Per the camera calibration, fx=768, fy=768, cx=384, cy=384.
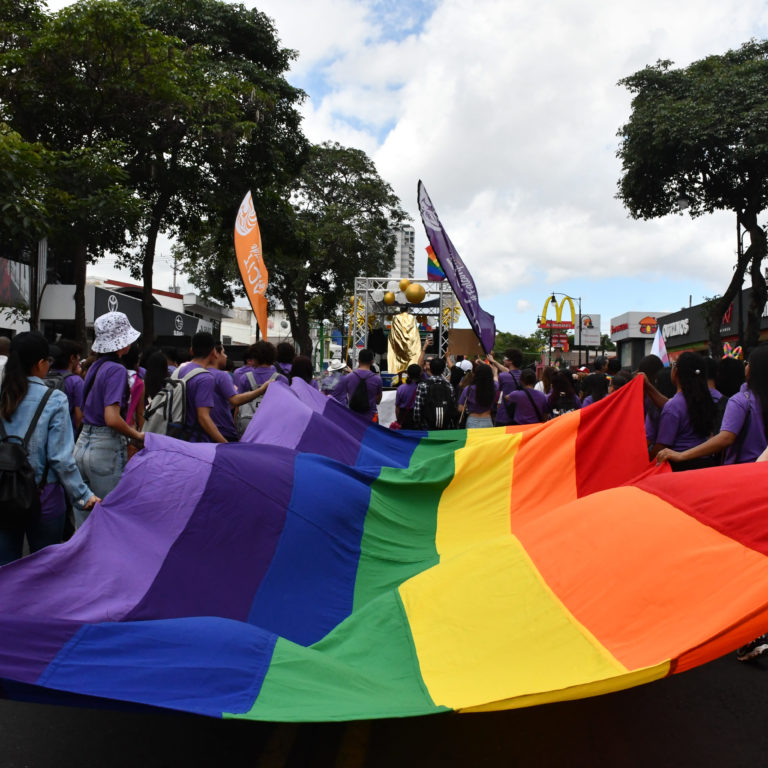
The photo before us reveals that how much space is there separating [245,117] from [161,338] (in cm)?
832

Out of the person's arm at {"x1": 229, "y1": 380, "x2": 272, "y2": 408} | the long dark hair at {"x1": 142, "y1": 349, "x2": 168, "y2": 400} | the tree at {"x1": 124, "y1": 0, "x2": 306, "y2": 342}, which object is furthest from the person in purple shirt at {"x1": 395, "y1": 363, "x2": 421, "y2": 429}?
the tree at {"x1": 124, "y1": 0, "x2": 306, "y2": 342}

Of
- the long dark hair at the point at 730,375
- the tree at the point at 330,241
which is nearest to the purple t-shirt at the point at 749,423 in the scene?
the long dark hair at the point at 730,375

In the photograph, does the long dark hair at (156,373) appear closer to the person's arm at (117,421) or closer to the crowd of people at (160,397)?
the crowd of people at (160,397)

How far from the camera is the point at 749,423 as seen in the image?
15.6 feet

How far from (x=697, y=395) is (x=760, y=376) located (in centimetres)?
80

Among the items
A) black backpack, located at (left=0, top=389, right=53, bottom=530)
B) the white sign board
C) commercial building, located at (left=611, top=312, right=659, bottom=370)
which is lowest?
black backpack, located at (left=0, top=389, right=53, bottom=530)

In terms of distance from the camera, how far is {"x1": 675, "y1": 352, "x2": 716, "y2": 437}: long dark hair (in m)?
5.36

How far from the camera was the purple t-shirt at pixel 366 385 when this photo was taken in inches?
364

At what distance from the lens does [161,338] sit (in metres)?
17.2

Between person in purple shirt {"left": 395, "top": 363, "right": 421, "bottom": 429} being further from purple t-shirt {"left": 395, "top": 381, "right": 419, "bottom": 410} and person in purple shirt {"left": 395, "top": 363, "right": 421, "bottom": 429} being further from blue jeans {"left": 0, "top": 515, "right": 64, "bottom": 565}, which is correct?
blue jeans {"left": 0, "top": 515, "right": 64, "bottom": 565}

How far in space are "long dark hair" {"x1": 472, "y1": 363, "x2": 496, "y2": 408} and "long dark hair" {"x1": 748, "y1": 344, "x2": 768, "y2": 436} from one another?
4207 millimetres

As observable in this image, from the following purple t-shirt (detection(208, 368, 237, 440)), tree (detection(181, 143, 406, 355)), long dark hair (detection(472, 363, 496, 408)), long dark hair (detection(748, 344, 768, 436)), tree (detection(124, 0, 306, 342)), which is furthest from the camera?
tree (detection(181, 143, 406, 355))

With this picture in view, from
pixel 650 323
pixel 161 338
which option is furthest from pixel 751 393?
pixel 650 323

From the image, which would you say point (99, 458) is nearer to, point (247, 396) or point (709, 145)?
point (247, 396)
